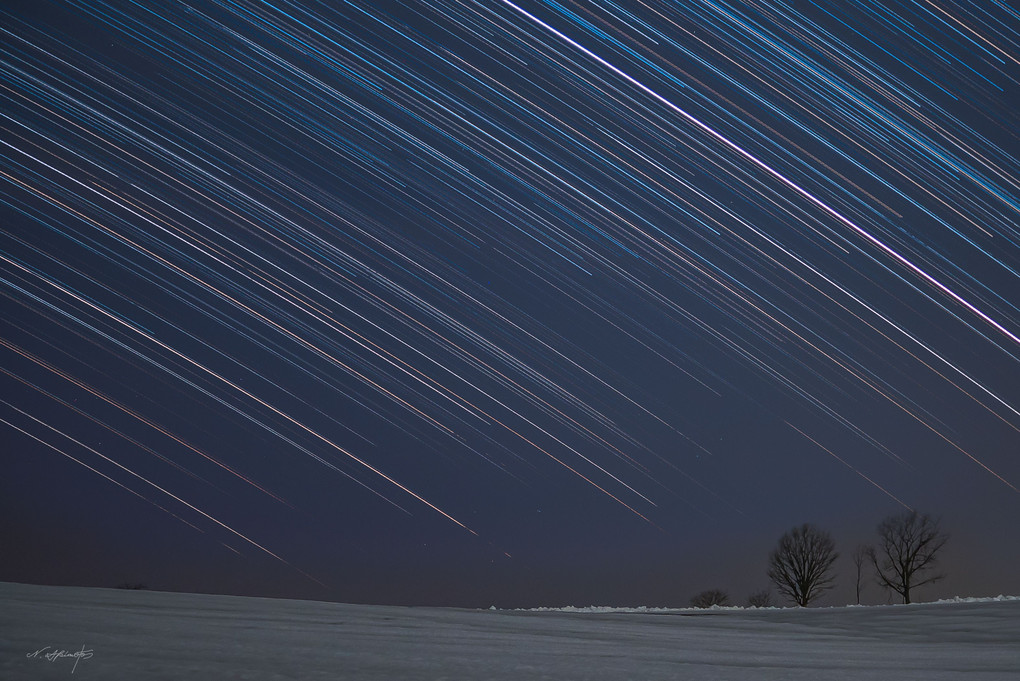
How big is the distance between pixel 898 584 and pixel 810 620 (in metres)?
44.5

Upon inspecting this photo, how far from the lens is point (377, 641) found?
16.4 ft
